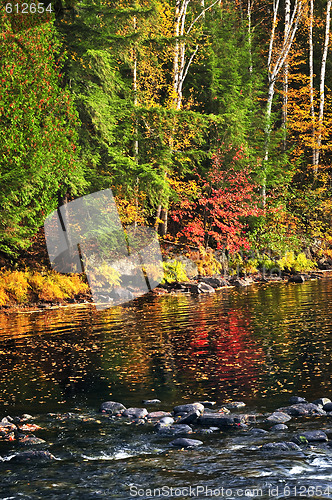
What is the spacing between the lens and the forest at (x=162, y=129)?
1689 centimetres

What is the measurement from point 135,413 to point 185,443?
1162 millimetres

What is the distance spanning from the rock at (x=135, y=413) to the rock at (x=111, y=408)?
0.13 meters

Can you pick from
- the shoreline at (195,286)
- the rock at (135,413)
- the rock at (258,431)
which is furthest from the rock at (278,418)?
the shoreline at (195,286)

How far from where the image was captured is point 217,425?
5859mm

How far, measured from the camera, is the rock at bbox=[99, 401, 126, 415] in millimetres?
6539

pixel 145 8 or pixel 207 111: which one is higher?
pixel 145 8

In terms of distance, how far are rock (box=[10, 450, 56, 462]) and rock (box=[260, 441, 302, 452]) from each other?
6.37ft

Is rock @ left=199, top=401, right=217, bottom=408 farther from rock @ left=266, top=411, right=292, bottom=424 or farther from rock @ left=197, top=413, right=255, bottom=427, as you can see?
rock @ left=266, top=411, right=292, bottom=424

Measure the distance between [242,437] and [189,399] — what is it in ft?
4.91

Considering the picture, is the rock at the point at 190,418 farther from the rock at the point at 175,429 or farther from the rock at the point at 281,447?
the rock at the point at 281,447

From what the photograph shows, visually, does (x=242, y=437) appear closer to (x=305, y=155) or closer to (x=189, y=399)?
(x=189, y=399)

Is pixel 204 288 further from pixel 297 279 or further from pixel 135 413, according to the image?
pixel 135 413

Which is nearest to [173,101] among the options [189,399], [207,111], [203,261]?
[207,111]

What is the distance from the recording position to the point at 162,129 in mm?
23719
